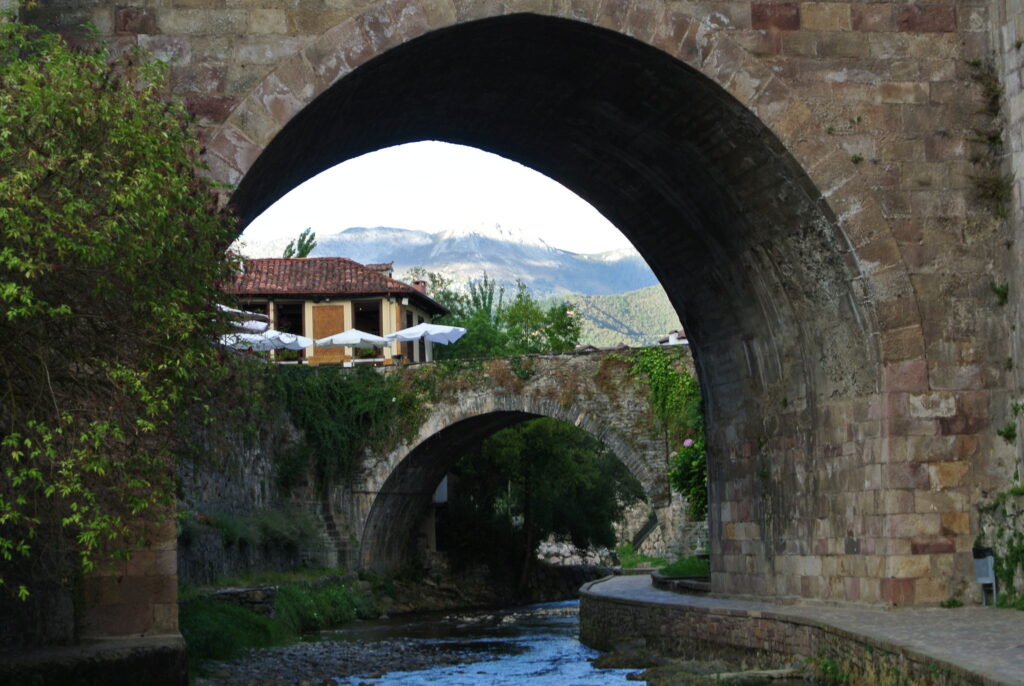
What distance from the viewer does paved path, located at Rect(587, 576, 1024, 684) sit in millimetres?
6465

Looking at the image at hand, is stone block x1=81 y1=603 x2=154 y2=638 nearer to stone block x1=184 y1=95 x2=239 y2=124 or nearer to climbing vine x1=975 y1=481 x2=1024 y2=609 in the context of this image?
stone block x1=184 y1=95 x2=239 y2=124

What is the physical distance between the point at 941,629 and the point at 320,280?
2905 cm

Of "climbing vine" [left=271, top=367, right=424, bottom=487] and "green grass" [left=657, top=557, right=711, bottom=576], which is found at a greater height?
"climbing vine" [left=271, top=367, right=424, bottom=487]

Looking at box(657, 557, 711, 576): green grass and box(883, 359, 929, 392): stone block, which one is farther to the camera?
box(657, 557, 711, 576): green grass

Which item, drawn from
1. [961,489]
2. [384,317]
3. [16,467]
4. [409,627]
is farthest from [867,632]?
[384,317]

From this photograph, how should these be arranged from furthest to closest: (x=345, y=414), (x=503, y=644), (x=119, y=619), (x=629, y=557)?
(x=629, y=557)
(x=345, y=414)
(x=503, y=644)
(x=119, y=619)

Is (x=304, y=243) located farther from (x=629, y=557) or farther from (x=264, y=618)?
(x=264, y=618)

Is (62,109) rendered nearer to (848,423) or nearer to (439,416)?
(848,423)

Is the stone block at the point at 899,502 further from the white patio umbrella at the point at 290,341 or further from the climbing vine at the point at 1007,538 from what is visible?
the white patio umbrella at the point at 290,341

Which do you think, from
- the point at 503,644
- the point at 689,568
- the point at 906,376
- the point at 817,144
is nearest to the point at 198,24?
the point at 817,144

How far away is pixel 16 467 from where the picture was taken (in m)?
6.16

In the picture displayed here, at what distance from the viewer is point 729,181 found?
10.6 metres

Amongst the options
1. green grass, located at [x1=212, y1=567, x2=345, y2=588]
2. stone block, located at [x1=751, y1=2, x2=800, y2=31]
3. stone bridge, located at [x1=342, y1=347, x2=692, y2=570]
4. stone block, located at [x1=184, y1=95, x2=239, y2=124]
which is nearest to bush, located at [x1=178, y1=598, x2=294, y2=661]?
green grass, located at [x1=212, y1=567, x2=345, y2=588]

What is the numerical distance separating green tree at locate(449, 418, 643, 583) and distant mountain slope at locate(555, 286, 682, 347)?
11105cm
